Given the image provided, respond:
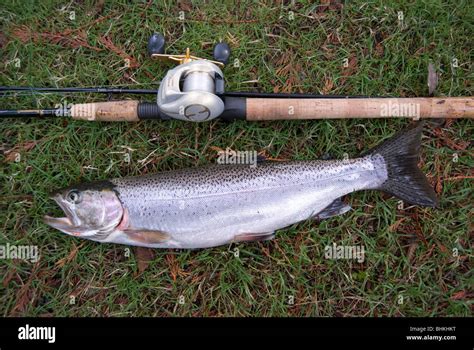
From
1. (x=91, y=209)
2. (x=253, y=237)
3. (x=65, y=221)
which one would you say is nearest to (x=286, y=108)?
(x=253, y=237)

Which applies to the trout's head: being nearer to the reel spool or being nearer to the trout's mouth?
the trout's mouth

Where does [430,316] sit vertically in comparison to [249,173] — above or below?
below

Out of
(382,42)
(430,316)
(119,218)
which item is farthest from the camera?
(382,42)

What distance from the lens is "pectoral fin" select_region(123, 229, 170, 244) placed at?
285 centimetres

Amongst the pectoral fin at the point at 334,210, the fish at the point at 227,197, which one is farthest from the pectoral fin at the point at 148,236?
the pectoral fin at the point at 334,210

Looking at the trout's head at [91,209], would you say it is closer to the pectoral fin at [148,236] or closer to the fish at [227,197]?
the fish at [227,197]

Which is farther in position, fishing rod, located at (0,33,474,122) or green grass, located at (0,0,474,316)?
green grass, located at (0,0,474,316)

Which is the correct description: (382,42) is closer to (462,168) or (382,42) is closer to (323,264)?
(462,168)

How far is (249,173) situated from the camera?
2873 millimetres

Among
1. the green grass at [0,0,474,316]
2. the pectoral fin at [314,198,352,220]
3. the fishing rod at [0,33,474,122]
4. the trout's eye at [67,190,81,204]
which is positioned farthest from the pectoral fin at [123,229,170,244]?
the pectoral fin at [314,198,352,220]

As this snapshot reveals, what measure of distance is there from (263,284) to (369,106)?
1655 mm

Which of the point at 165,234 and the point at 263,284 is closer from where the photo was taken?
the point at 165,234

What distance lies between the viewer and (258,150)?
317 centimetres

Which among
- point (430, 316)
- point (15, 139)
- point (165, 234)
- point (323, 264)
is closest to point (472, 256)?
point (430, 316)
